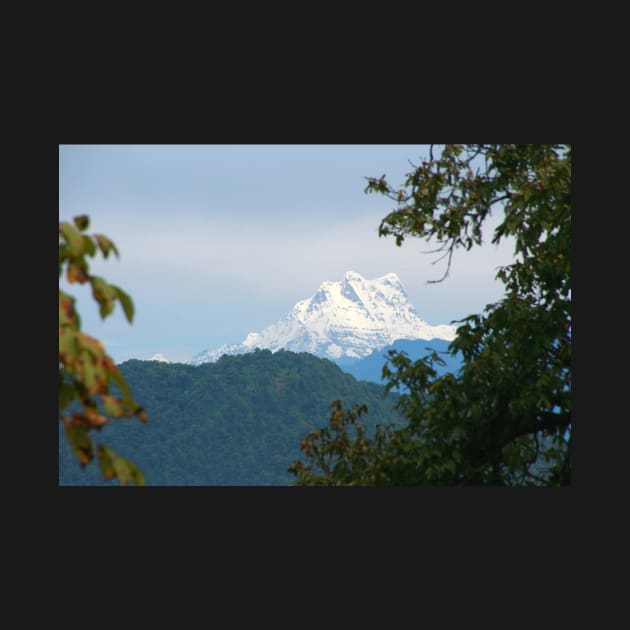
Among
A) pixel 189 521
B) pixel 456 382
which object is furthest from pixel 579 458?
pixel 189 521

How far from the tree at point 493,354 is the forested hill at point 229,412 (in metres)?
2.84

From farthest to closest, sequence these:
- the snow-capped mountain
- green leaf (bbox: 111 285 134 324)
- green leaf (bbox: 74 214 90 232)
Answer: the snow-capped mountain < green leaf (bbox: 74 214 90 232) < green leaf (bbox: 111 285 134 324)

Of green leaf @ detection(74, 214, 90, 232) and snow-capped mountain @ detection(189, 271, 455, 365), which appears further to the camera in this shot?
snow-capped mountain @ detection(189, 271, 455, 365)

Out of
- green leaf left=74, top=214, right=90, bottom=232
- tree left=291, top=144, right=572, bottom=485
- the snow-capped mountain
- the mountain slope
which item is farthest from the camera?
the snow-capped mountain

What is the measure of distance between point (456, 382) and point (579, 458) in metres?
1.33

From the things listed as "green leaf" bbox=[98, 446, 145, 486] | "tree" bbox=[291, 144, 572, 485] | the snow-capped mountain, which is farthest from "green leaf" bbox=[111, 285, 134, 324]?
the snow-capped mountain

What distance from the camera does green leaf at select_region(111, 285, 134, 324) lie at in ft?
6.35

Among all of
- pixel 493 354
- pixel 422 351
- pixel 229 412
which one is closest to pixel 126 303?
pixel 493 354

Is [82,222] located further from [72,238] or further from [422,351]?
[422,351]

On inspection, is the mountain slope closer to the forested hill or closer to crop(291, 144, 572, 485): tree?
crop(291, 144, 572, 485): tree

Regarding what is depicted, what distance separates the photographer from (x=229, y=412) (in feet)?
38.5

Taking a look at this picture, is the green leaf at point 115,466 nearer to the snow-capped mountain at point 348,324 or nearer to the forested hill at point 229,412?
the snow-capped mountain at point 348,324

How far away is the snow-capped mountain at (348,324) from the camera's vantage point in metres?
7.80

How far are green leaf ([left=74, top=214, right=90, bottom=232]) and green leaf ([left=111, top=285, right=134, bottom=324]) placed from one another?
195 mm
